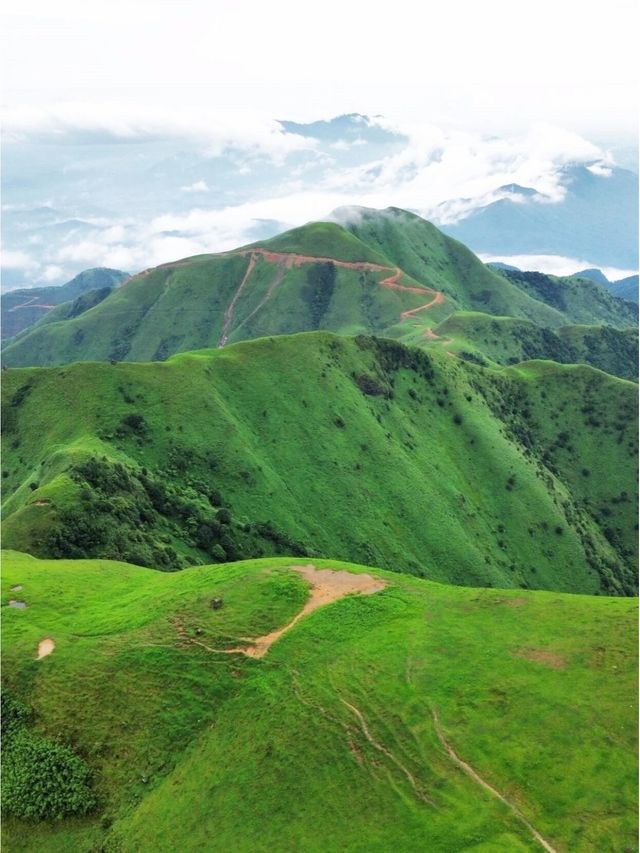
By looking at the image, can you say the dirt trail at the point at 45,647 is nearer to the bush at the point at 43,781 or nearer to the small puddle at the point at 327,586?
the bush at the point at 43,781

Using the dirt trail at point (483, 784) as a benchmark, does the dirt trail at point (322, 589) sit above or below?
below

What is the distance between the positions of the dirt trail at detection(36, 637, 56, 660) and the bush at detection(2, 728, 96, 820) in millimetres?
7110

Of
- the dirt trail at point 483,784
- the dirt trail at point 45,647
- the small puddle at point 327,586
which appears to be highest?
the dirt trail at point 483,784

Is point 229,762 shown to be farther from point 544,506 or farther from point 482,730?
point 544,506

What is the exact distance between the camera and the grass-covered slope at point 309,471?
315 feet

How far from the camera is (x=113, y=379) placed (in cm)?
12962

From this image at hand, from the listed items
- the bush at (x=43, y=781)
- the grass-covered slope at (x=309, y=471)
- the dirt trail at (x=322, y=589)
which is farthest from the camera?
the grass-covered slope at (x=309, y=471)

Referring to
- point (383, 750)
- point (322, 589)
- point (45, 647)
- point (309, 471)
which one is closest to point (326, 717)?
point (383, 750)

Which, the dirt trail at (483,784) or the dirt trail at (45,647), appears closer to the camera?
the dirt trail at (483,784)

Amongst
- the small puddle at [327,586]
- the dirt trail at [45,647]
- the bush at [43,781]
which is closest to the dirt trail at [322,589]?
the small puddle at [327,586]

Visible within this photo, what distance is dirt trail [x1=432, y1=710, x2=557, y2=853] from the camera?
38912 millimetres

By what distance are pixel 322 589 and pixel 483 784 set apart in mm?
26509

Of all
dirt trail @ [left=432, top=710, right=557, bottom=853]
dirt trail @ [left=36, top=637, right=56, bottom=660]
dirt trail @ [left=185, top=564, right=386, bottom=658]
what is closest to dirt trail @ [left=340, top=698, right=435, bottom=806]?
dirt trail @ [left=432, top=710, right=557, bottom=853]

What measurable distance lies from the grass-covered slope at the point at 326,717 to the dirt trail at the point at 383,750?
10 cm
